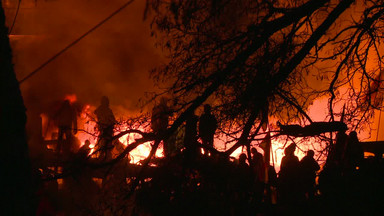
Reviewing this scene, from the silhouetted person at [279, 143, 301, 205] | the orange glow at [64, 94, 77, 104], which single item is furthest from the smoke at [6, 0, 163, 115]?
the silhouetted person at [279, 143, 301, 205]

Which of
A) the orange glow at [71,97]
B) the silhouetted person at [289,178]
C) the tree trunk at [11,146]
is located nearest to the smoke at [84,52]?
the orange glow at [71,97]

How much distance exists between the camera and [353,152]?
19.6ft

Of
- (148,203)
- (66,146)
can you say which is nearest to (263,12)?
(148,203)

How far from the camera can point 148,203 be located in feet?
17.1

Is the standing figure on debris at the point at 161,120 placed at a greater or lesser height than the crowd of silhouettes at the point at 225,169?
greater

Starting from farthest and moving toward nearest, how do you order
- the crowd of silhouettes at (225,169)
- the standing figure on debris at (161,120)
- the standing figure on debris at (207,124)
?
1. the standing figure on debris at (207,124)
2. the crowd of silhouettes at (225,169)
3. the standing figure on debris at (161,120)

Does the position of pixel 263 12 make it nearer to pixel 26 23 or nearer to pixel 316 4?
pixel 316 4

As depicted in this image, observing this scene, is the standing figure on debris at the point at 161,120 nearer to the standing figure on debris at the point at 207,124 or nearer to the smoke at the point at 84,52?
the standing figure on debris at the point at 207,124

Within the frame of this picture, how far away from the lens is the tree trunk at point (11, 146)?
247 cm

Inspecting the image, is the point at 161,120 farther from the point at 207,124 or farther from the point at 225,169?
the point at 225,169

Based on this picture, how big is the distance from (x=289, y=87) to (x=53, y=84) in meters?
15.1

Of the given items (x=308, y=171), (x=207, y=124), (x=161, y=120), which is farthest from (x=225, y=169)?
(x=308, y=171)

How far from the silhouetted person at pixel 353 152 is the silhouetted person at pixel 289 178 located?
944 mm

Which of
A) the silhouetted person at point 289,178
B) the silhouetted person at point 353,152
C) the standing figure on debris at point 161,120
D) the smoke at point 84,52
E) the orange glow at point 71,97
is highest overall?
the smoke at point 84,52
